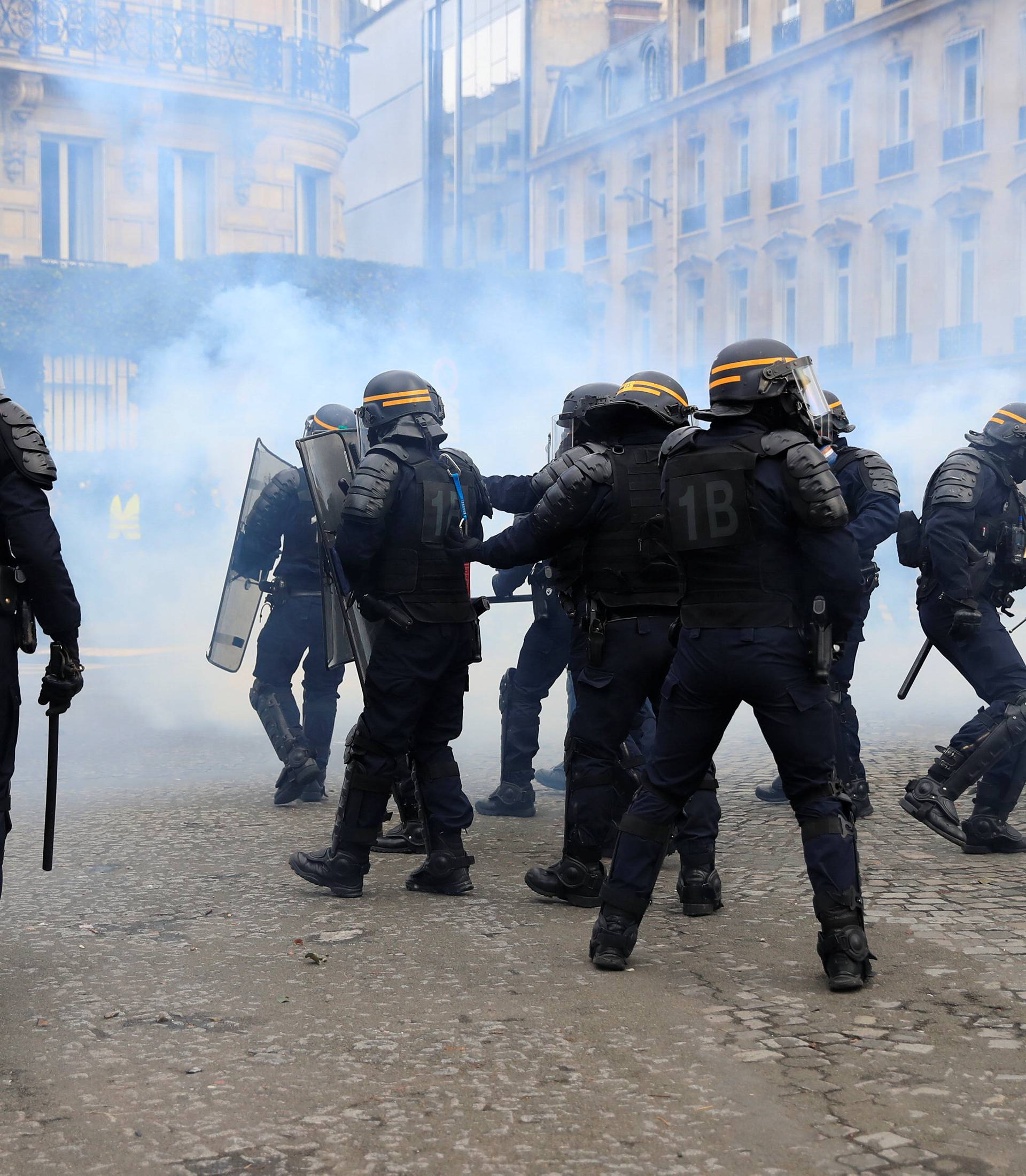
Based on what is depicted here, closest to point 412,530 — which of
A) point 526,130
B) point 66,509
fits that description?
point 66,509

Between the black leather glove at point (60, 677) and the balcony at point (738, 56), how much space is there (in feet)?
80.9

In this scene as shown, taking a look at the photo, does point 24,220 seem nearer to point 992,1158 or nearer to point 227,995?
point 227,995

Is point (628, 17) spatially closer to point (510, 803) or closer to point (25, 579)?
point (510, 803)

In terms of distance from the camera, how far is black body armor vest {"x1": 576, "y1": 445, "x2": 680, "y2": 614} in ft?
15.3

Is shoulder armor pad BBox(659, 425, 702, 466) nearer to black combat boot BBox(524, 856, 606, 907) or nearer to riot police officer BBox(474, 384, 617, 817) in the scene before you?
black combat boot BBox(524, 856, 606, 907)

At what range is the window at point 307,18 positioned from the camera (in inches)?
922

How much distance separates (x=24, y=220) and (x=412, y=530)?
18.4m

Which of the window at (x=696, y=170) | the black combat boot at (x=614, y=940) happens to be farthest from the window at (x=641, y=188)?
the black combat boot at (x=614, y=940)

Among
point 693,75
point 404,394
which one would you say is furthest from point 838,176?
point 404,394

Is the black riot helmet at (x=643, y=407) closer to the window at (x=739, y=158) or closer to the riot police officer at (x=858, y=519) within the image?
the riot police officer at (x=858, y=519)

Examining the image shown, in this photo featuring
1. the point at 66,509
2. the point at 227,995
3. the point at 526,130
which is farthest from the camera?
the point at 526,130

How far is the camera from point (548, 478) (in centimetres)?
496

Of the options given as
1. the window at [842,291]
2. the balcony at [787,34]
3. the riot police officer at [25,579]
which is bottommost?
the riot police officer at [25,579]

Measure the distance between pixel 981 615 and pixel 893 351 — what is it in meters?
18.8
